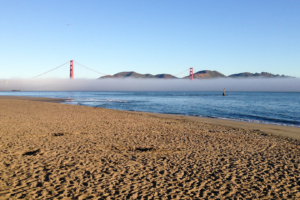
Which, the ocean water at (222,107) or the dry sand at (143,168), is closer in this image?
the dry sand at (143,168)

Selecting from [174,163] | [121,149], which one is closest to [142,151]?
[121,149]

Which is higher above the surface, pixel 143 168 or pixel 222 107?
pixel 143 168

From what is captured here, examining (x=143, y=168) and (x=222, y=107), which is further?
(x=222, y=107)

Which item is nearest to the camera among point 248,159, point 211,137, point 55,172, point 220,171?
point 55,172

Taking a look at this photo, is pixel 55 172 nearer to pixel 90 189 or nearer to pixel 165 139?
pixel 90 189

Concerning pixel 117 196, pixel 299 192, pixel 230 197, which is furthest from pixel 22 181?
pixel 299 192

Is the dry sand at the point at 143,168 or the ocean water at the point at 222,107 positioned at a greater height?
the dry sand at the point at 143,168

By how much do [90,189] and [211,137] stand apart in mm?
7316

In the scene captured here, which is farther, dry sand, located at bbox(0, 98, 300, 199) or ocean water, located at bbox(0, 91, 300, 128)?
ocean water, located at bbox(0, 91, 300, 128)

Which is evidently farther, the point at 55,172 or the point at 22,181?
the point at 55,172

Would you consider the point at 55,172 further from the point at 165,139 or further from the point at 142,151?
the point at 165,139

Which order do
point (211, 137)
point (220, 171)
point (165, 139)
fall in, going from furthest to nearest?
point (211, 137) < point (165, 139) < point (220, 171)

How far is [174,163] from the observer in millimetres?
6391

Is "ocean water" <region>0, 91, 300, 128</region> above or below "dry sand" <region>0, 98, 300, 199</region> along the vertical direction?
below
